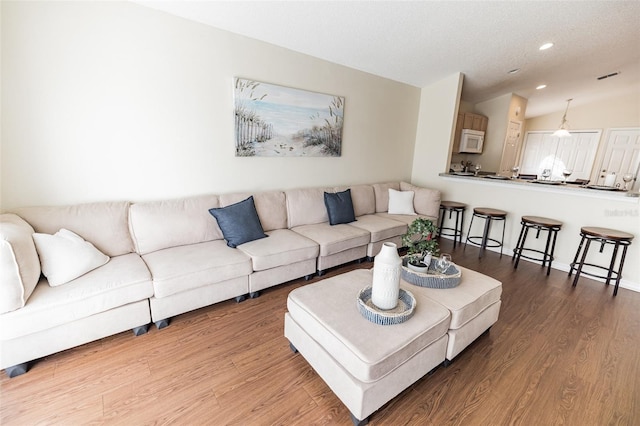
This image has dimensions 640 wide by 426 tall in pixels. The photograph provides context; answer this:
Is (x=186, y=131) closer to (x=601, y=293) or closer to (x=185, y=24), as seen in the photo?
(x=185, y=24)

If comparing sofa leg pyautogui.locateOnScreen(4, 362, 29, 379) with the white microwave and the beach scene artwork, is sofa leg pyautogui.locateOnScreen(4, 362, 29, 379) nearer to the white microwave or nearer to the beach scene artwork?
the beach scene artwork

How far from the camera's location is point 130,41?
2320mm

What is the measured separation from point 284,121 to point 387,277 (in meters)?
2.42

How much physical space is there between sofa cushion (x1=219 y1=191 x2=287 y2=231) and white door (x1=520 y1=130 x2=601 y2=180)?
746cm

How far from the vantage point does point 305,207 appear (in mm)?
3357

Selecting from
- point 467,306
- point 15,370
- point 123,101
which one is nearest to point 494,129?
point 467,306

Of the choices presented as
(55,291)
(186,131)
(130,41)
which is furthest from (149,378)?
(130,41)

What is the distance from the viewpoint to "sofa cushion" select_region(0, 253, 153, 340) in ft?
5.02

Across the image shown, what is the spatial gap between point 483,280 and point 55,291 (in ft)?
9.55

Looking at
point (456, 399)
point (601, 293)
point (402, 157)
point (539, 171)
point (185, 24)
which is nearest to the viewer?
point (456, 399)

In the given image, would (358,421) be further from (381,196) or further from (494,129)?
(494,129)

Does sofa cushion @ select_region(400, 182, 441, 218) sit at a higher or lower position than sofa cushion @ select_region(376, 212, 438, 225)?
higher

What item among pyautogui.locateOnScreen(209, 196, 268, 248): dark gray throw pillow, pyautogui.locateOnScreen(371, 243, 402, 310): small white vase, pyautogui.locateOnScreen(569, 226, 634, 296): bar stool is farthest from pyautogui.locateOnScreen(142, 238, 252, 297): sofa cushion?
pyautogui.locateOnScreen(569, 226, 634, 296): bar stool

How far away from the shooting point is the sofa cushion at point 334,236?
2.88 m
